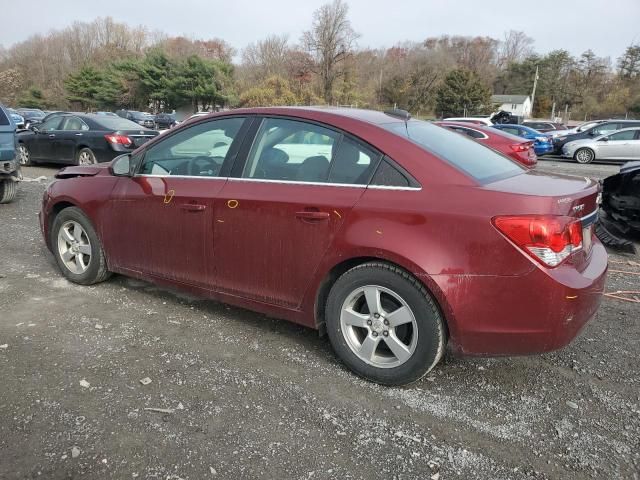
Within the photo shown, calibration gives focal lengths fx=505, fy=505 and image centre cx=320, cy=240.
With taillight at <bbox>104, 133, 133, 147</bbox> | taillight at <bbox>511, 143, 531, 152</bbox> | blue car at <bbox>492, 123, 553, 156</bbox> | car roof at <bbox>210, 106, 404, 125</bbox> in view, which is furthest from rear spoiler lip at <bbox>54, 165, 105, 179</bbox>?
blue car at <bbox>492, 123, 553, 156</bbox>

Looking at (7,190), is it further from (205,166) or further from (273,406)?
(273,406)

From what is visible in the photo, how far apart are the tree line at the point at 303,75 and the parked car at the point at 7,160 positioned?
32.6m

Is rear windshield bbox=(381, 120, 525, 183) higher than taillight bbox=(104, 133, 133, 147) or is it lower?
higher

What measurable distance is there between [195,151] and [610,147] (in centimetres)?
1885

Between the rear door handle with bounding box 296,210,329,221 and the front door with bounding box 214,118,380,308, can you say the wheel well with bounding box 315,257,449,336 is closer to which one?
the front door with bounding box 214,118,380,308

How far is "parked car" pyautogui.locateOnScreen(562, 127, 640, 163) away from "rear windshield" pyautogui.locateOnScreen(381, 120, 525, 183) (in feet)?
57.8

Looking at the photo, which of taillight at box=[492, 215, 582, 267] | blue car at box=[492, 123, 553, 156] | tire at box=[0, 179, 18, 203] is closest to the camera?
taillight at box=[492, 215, 582, 267]

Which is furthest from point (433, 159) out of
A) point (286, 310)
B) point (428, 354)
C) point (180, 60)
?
point (180, 60)

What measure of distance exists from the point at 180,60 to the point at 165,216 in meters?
58.2

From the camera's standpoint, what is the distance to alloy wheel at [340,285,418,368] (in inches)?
111

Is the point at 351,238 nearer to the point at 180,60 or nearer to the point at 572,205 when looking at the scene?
the point at 572,205

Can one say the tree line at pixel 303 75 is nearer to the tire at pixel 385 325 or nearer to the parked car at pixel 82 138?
the parked car at pixel 82 138

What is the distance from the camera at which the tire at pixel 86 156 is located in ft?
37.5

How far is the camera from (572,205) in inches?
104
